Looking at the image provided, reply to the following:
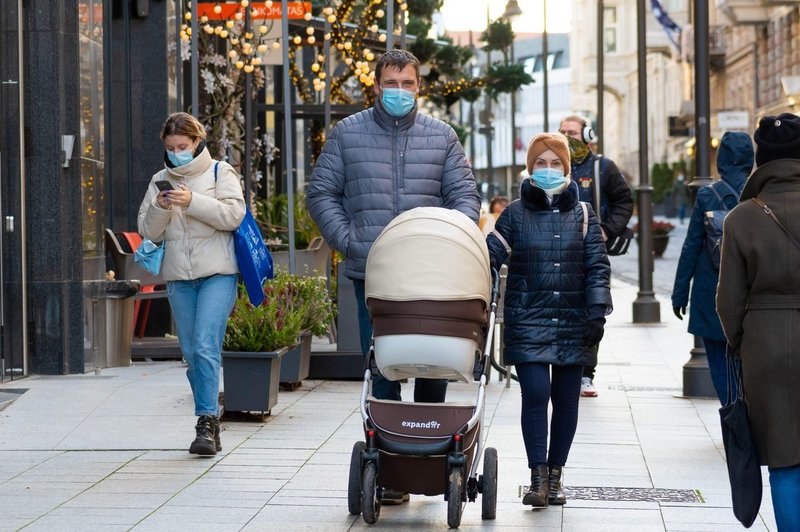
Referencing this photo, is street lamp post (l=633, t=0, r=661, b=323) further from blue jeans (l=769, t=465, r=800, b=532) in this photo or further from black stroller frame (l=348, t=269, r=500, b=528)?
blue jeans (l=769, t=465, r=800, b=532)

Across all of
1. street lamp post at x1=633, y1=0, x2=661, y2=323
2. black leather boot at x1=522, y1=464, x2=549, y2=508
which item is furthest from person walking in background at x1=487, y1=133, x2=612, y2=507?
street lamp post at x1=633, y1=0, x2=661, y2=323

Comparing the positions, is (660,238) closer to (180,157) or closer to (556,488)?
(180,157)

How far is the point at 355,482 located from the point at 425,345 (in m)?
0.73

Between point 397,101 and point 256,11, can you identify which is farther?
point 256,11

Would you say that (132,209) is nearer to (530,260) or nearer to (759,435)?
(530,260)

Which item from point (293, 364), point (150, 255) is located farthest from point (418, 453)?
point (293, 364)

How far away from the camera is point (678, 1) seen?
84.1 meters

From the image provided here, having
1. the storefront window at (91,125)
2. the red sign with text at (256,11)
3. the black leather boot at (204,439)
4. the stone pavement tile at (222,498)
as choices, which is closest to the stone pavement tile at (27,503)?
the stone pavement tile at (222,498)

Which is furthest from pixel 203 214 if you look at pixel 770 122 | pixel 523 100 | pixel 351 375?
pixel 523 100

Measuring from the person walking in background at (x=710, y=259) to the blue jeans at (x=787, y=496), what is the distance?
3.34 m

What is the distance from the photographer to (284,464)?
8102mm

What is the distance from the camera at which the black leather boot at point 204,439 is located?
8211 mm

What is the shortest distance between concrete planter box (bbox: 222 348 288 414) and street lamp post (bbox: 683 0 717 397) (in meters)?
3.44

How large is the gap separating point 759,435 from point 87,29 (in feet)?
25.8
